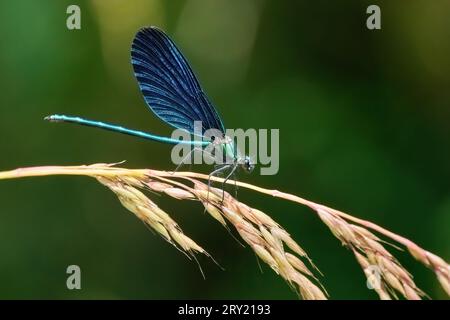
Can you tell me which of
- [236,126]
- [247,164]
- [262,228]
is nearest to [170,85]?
[247,164]

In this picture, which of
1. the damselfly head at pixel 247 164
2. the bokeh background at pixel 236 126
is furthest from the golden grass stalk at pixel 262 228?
the bokeh background at pixel 236 126

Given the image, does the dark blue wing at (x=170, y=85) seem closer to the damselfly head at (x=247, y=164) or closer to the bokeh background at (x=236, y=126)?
the damselfly head at (x=247, y=164)

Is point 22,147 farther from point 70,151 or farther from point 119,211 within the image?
point 119,211

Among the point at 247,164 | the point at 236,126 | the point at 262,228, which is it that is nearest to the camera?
the point at 262,228

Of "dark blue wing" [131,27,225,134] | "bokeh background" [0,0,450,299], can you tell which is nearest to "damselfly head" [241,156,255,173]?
"dark blue wing" [131,27,225,134]

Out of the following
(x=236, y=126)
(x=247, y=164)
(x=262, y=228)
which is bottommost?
(x=262, y=228)

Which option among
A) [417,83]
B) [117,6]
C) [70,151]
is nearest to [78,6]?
[117,6]

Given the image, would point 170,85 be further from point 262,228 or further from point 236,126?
point 236,126

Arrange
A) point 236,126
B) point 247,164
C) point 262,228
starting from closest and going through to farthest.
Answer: point 262,228 < point 247,164 < point 236,126
